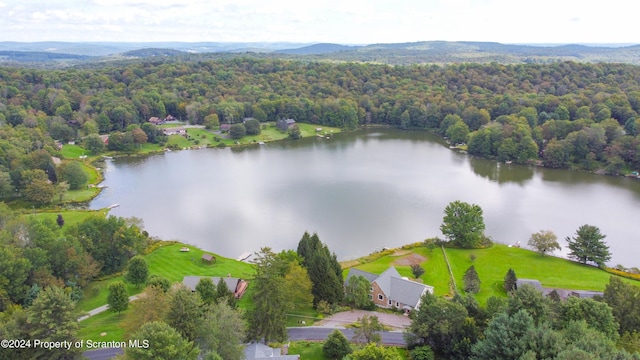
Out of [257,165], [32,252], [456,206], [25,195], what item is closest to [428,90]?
[257,165]

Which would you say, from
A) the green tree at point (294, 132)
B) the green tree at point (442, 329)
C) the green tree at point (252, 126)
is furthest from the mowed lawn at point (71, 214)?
the green tree at point (294, 132)

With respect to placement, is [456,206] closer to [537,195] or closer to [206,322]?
[537,195]

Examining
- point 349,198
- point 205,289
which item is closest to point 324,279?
point 205,289

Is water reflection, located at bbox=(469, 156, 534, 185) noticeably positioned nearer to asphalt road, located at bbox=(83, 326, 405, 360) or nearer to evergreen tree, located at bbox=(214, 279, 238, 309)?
asphalt road, located at bbox=(83, 326, 405, 360)

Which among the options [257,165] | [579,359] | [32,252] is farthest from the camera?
[257,165]

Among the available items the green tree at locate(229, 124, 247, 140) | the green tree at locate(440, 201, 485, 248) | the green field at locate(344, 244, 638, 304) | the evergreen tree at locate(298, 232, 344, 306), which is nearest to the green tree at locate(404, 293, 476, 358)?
the evergreen tree at locate(298, 232, 344, 306)

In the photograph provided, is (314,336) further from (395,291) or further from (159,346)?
(159,346)

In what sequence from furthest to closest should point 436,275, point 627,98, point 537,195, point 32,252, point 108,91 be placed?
point 108,91, point 627,98, point 537,195, point 436,275, point 32,252
